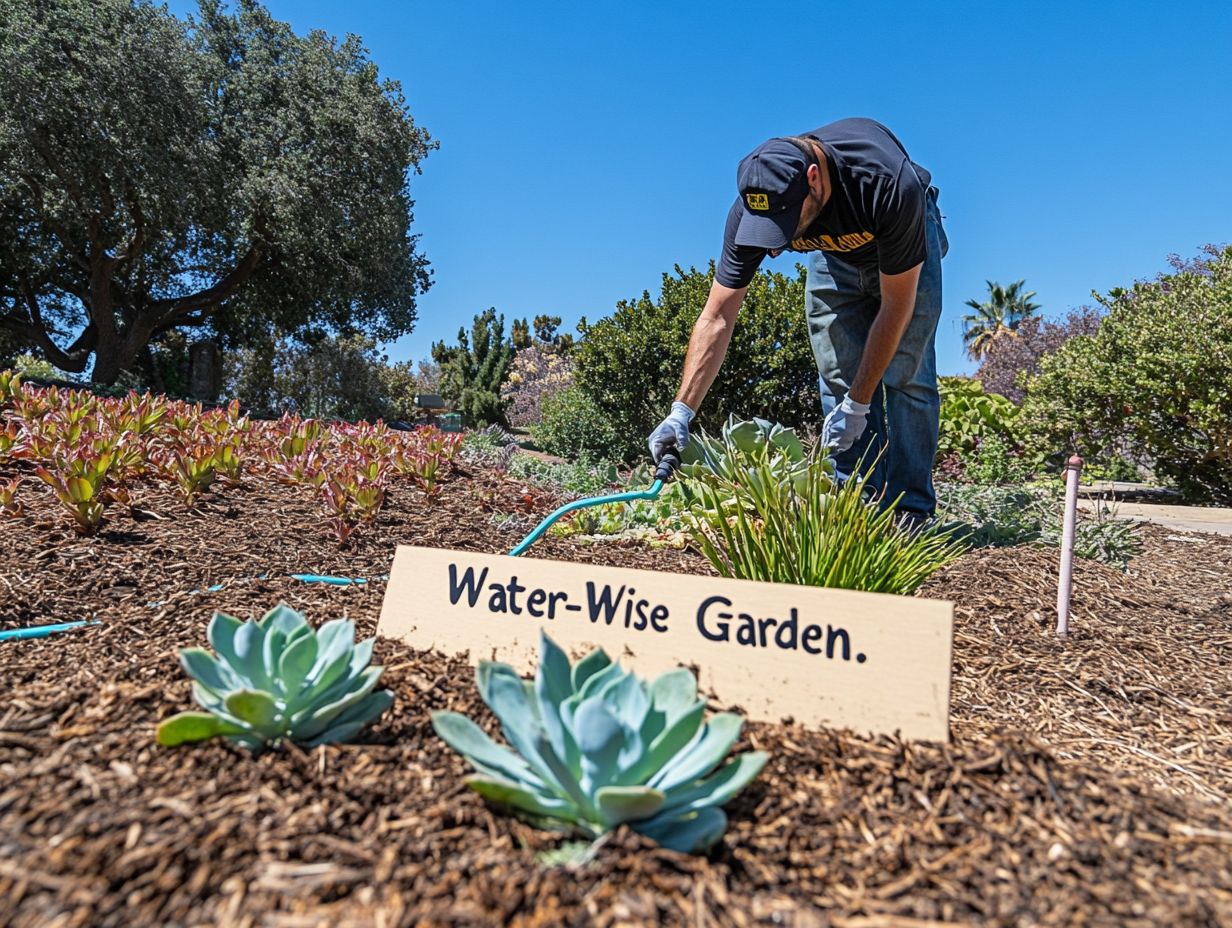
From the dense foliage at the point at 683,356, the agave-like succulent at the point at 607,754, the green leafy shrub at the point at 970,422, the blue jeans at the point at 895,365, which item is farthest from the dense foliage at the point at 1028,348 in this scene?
the agave-like succulent at the point at 607,754

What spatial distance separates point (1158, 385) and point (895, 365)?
5138mm

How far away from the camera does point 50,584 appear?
228 cm

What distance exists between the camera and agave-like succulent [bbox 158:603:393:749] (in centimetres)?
122

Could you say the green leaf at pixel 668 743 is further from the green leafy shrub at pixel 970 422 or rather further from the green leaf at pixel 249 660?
the green leafy shrub at pixel 970 422

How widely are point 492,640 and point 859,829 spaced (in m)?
0.85

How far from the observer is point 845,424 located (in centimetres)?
287

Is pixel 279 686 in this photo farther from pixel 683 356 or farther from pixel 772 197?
pixel 683 356

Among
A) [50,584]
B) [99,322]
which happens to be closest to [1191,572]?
[50,584]

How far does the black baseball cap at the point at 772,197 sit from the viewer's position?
2.31m

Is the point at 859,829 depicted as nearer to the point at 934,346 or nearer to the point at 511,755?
the point at 511,755

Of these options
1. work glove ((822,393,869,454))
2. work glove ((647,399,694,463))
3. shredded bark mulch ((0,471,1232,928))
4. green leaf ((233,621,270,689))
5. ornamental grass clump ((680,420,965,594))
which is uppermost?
work glove ((822,393,869,454))

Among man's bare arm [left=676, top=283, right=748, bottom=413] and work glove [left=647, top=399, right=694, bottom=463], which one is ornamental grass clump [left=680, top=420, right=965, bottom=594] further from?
man's bare arm [left=676, top=283, right=748, bottom=413]

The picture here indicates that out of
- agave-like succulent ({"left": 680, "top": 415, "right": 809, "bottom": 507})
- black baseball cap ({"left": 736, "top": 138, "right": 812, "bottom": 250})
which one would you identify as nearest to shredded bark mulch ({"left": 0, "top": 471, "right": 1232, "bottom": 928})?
agave-like succulent ({"left": 680, "top": 415, "right": 809, "bottom": 507})

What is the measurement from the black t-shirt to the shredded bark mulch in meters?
1.41
